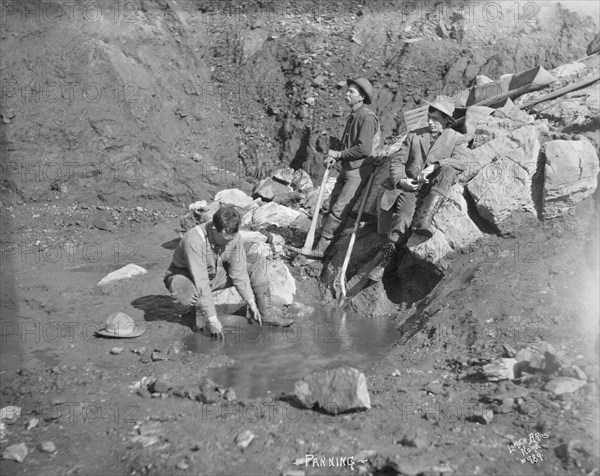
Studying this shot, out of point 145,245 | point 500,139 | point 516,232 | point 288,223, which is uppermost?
point 500,139

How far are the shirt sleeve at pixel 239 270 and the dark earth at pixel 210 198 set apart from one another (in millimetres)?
659

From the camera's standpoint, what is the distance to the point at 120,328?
5344mm

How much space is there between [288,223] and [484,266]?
331 centimetres

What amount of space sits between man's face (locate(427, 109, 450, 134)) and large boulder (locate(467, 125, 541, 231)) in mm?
786

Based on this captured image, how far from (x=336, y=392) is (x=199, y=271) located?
6.18ft

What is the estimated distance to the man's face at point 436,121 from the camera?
21.9 ft

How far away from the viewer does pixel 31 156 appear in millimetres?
9438

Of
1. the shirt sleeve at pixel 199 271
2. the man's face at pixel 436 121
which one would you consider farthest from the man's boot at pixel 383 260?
the shirt sleeve at pixel 199 271

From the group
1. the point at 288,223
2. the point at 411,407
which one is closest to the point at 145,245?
the point at 288,223

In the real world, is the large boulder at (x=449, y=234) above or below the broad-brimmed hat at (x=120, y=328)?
above

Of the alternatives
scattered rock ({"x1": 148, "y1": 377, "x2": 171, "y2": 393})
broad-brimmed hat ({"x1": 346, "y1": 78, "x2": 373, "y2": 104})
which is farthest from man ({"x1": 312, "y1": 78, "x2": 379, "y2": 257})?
scattered rock ({"x1": 148, "y1": 377, "x2": 171, "y2": 393})

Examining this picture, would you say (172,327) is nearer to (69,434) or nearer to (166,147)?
(69,434)

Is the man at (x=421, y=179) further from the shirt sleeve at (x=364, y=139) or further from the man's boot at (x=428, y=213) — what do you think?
the shirt sleeve at (x=364, y=139)

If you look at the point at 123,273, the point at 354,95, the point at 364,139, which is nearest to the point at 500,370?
the point at 364,139
